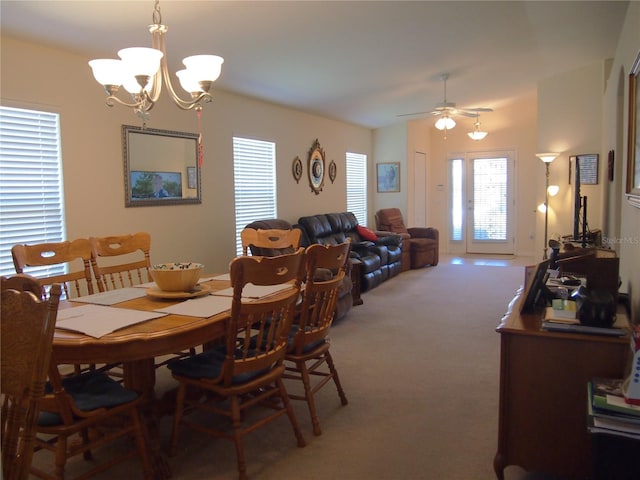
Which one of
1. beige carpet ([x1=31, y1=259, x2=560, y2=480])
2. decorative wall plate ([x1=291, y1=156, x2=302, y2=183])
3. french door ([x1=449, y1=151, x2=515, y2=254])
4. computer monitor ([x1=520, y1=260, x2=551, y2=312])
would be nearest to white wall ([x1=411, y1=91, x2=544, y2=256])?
french door ([x1=449, y1=151, x2=515, y2=254])

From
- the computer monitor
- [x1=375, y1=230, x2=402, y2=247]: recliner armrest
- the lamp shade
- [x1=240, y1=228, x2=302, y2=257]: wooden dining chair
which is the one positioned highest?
the lamp shade

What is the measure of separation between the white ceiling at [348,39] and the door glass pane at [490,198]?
2780mm

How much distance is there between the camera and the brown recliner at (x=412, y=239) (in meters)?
8.20

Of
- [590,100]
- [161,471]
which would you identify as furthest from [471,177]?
[161,471]

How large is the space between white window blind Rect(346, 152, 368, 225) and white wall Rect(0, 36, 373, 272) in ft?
5.91

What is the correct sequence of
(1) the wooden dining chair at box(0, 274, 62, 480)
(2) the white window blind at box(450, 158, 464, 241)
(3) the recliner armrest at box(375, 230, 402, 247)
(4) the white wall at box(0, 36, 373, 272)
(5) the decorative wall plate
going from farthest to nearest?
(2) the white window blind at box(450, 158, 464, 241) → (3) the recliner armrest at box(375, 230, 402, 247) → (5) the decorative wall plate → (4) the white wall at box(0, 36, 373, 272) → (1) the wooden dining chair at box(0, 274, 62, 480)

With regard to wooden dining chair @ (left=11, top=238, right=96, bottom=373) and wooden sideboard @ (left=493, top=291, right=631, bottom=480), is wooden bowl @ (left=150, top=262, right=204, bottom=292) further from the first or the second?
wooden sideboard @ (left=493, top=291, right=631, bottom=480)

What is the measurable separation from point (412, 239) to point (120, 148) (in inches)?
214

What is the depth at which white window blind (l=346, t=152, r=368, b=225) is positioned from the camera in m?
8.65

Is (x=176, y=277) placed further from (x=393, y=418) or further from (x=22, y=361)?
(x=393, y=418)

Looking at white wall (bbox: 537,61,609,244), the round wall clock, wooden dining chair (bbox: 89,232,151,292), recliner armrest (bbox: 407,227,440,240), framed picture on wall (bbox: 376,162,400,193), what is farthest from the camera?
framed picture on wall (bbox: 376,162,400,193)

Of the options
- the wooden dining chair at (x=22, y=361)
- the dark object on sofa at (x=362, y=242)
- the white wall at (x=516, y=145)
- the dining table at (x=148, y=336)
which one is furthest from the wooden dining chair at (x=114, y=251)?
the white wall at (x=516, y=145)

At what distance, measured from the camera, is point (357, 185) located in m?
8.97

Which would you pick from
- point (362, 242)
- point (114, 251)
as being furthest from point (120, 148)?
point (362, 242)
